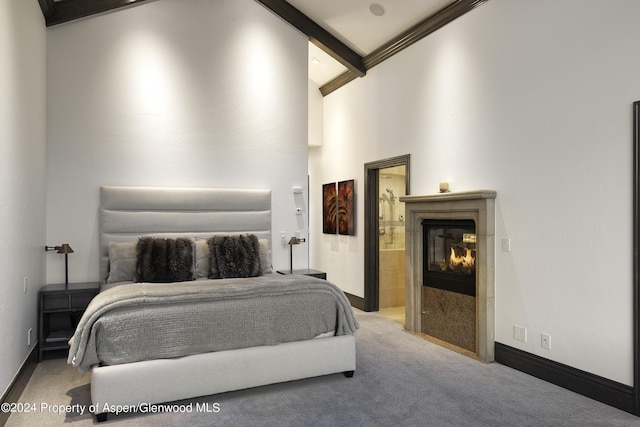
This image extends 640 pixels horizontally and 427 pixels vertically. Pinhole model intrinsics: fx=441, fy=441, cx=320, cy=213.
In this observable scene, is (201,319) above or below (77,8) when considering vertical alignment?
below

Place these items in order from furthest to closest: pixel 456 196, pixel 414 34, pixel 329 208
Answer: pixel 329 208
pixel 414 34
pixel 456 196

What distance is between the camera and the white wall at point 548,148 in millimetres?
3164

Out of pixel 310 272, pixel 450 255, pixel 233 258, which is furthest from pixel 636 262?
pixel 233 258

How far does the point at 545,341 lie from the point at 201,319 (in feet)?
9.19

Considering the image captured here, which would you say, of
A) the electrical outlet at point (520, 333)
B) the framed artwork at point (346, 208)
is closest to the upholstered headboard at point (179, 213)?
the framed artwork at point (346, 208)

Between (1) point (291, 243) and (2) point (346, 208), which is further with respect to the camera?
(2) point (346, 208)

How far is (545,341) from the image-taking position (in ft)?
12.1

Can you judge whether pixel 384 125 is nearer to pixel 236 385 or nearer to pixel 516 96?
pixel 516 96

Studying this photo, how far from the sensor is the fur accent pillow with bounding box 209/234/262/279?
15.7 feet

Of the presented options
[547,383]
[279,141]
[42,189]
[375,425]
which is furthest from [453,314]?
[42,189]

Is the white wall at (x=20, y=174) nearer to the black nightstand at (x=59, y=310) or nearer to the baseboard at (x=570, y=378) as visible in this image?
the black nightstand at (x=59, y=310)

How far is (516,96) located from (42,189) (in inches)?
185

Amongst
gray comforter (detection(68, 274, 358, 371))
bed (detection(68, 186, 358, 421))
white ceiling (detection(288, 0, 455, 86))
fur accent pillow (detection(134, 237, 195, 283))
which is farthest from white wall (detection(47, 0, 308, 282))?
gray comforter (detection(68, 274, 358, 371))

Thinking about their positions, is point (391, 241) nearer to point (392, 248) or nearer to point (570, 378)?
point (392, 248)
